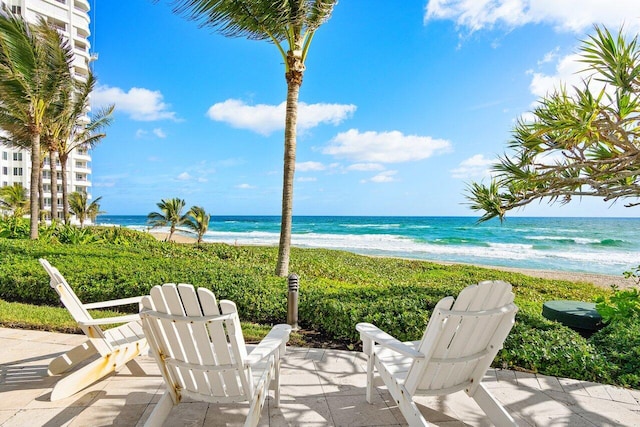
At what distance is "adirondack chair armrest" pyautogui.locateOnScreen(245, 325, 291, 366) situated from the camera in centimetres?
230

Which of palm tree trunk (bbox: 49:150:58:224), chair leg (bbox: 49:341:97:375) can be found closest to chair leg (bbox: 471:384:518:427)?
chair leg (bbox: 49:341:97:375)

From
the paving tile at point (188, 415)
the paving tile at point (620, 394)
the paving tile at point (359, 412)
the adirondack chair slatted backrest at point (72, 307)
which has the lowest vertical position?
the paving tile at point (620, 394)

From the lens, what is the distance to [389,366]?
265 cm

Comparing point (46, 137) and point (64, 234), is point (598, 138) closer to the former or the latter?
point (64, 234)

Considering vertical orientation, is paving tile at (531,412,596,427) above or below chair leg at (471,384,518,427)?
below

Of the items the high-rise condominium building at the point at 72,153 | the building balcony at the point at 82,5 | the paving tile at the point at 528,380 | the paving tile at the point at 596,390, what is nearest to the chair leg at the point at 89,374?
the paving tile at the point at 528,380

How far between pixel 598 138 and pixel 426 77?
1617 cm

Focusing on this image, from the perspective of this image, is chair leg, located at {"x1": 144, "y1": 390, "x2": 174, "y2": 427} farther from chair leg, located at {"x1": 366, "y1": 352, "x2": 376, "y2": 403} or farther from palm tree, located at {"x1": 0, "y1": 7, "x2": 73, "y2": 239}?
palm tree, located at {"x1": 0, "y1": 7, "x2": 73, "y2": 239}

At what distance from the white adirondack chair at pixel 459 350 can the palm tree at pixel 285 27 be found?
4.60 m

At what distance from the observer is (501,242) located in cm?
3384

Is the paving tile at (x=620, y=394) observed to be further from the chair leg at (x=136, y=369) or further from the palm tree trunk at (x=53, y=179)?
the palm tree trunk at (x=53, y=179)

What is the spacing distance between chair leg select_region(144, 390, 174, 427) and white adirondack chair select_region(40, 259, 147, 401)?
72 cm

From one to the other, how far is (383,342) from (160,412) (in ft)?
4.93

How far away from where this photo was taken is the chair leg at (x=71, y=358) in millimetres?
3178
